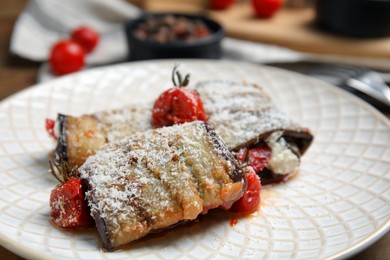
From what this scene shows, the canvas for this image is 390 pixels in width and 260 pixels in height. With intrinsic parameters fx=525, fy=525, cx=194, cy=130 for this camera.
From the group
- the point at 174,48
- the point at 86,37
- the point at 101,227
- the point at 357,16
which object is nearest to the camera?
the point at 101,227

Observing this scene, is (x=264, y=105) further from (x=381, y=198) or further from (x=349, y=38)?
(x=349, y=38)

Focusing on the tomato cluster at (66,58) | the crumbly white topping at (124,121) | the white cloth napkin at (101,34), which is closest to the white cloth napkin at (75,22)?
the white cloth napkin at (101,34)

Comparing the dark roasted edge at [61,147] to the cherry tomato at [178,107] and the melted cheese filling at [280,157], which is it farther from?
the melted cheese filling at [280,157]

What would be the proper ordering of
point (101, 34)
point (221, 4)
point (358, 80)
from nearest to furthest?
point (358, 80) → point (101, 34) → point (221, 4)

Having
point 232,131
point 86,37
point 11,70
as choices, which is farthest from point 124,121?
point 86,37

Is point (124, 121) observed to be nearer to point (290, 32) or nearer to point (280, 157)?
point (280, 157)

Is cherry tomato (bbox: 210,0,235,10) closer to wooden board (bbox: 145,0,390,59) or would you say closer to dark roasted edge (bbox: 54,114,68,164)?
→ wooden board (bbox: 145,0,390,59)
